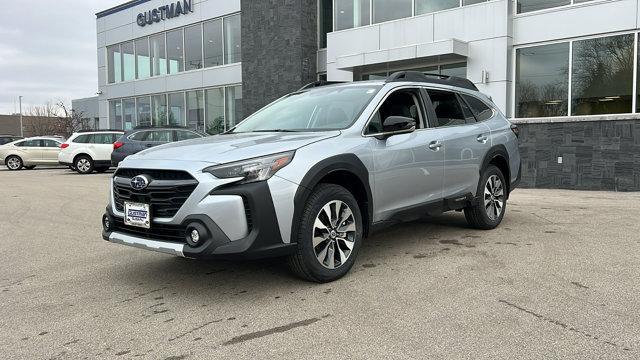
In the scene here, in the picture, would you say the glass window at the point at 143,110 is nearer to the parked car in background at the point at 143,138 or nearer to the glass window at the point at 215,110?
the glass window at the point at 215,110

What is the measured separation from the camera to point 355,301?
3.91 meters

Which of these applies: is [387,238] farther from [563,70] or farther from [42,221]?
[563,70]

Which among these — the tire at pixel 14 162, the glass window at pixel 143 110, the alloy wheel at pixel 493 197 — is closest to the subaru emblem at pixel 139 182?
the alloy wheel at pixel 493 197

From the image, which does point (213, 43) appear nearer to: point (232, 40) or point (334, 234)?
point (232, 40)

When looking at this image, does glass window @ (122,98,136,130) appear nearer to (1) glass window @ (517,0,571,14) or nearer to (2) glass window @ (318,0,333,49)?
(2) glass window @ (318,0,333,49)

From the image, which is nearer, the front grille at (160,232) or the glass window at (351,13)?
the front grille at (160,232)

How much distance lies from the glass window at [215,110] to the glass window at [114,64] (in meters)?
8.18

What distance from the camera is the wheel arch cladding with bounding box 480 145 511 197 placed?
247 inches

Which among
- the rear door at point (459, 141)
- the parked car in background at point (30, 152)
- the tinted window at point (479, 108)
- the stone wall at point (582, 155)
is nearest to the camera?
the rear door at point (459, 141)

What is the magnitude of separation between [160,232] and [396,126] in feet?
7.37

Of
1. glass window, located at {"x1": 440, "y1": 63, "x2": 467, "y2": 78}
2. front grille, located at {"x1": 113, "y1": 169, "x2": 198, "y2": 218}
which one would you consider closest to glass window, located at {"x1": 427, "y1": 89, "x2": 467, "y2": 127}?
front grille, located at {"x1": 113, "y1": 169, "x2": 198, "y2": 218}

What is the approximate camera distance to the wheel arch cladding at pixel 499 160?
628 centimetres

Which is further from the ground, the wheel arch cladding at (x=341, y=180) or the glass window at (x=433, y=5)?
the glass window at (x=433, y=5)

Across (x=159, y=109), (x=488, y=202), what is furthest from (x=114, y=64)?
(x=488, y=202)
